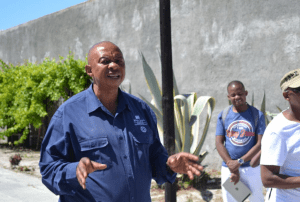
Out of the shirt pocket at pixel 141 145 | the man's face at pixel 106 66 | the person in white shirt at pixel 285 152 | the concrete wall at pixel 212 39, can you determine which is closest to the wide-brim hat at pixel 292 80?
the person in white shirt at pixel 285 152

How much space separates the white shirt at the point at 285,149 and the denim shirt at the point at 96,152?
75 cm

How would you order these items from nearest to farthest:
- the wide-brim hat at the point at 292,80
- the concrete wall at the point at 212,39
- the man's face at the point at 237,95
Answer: the wide-brim hat at the point at 292,80
the man's face at the point at 237,95
the concrete wall at the point at 212,39

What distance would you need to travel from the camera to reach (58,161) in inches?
69.0

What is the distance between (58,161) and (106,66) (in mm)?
571

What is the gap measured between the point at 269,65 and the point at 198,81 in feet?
5.11

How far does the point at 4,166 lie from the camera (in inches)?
319

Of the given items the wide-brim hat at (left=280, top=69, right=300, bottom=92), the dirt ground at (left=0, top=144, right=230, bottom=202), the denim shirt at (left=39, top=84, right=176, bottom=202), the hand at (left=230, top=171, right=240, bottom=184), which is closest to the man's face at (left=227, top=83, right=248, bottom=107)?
the hand at (left=230, top=171, right=240, bottom=184)

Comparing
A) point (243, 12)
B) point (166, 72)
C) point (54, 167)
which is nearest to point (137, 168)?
point (54, 167)

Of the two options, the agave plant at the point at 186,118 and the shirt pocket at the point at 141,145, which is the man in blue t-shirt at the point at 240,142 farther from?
the shirt pocket at the point at 141,145

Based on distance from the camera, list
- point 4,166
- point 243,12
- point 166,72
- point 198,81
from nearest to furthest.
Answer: point 166,72 < point 243,12 < point 198,81 < point 4,166

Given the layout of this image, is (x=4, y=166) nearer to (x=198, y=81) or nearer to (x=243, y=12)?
(x=198, y=81)

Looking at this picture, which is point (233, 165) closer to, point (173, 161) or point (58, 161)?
point (173, 161)

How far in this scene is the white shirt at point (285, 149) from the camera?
2.02 meters

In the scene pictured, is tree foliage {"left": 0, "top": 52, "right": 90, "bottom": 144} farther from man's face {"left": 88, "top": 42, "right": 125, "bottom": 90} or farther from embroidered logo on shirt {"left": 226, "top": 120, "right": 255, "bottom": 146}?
man's face {"left": 88, "top": 42, "right": 125, "bottom": 90}
